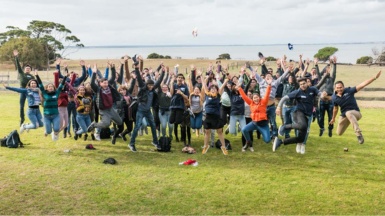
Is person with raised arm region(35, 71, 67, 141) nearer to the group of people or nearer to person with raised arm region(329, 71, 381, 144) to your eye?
the group of people

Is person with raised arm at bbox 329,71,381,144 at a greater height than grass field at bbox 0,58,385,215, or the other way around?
person with raised arm at bbox 329,71,381,144

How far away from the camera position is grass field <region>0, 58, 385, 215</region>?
732 cm

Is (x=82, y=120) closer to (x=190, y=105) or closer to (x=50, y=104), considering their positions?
(x=50, y=104)

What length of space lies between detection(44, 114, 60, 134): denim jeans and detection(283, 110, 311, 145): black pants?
22.9ft

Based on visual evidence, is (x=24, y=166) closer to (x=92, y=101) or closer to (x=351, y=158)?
(x=92, y=101)

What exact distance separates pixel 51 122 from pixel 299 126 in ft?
24.7

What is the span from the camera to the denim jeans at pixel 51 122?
10.9 m

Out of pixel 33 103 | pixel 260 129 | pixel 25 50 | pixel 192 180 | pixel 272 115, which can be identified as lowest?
pixel 192 180

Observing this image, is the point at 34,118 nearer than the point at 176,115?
Yes

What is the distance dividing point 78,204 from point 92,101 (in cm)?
565

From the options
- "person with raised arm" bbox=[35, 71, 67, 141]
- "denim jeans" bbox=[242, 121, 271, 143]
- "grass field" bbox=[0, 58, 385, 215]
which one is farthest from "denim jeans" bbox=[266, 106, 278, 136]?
"person with raised arm" bbox=[35, 71, 67, 141]

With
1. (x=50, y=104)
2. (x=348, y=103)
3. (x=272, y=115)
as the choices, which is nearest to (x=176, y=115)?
(x=272, y=115)

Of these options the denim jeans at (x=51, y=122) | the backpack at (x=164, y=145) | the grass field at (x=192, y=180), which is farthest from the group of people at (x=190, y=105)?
the grass field at (x=192, y=180)

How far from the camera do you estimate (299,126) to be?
396 inches
